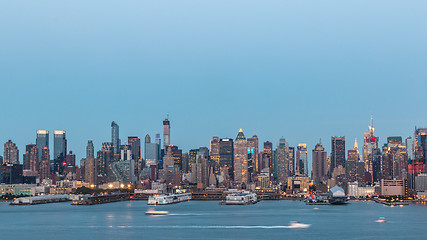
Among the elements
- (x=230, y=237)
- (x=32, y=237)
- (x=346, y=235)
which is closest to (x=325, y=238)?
(x=346, y=235)

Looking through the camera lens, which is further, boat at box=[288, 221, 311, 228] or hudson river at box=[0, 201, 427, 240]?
boat at box=[288, 221, 311, 228]

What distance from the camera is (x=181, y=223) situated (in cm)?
14825

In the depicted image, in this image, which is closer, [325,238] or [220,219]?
[325,238]

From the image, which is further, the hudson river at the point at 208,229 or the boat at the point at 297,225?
the boat at the point at 297,225

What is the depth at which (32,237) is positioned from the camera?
120938 millimetres

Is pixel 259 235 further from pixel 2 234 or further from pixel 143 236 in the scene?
pixel 2 234

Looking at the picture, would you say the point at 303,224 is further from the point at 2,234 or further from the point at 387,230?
the point at 2,234

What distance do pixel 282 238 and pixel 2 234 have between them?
5318 centimetres

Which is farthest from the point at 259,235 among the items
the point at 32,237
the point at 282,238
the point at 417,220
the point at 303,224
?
the point at 417,220

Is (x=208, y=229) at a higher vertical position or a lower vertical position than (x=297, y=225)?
higher

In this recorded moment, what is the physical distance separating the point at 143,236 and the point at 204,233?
40.2 feet

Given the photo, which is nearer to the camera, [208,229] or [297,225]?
[208,229]

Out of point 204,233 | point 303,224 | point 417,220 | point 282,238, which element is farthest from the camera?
point 417,220

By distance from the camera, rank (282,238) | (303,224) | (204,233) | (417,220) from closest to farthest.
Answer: (282,238), (204,233), (303,224), (417,220)
